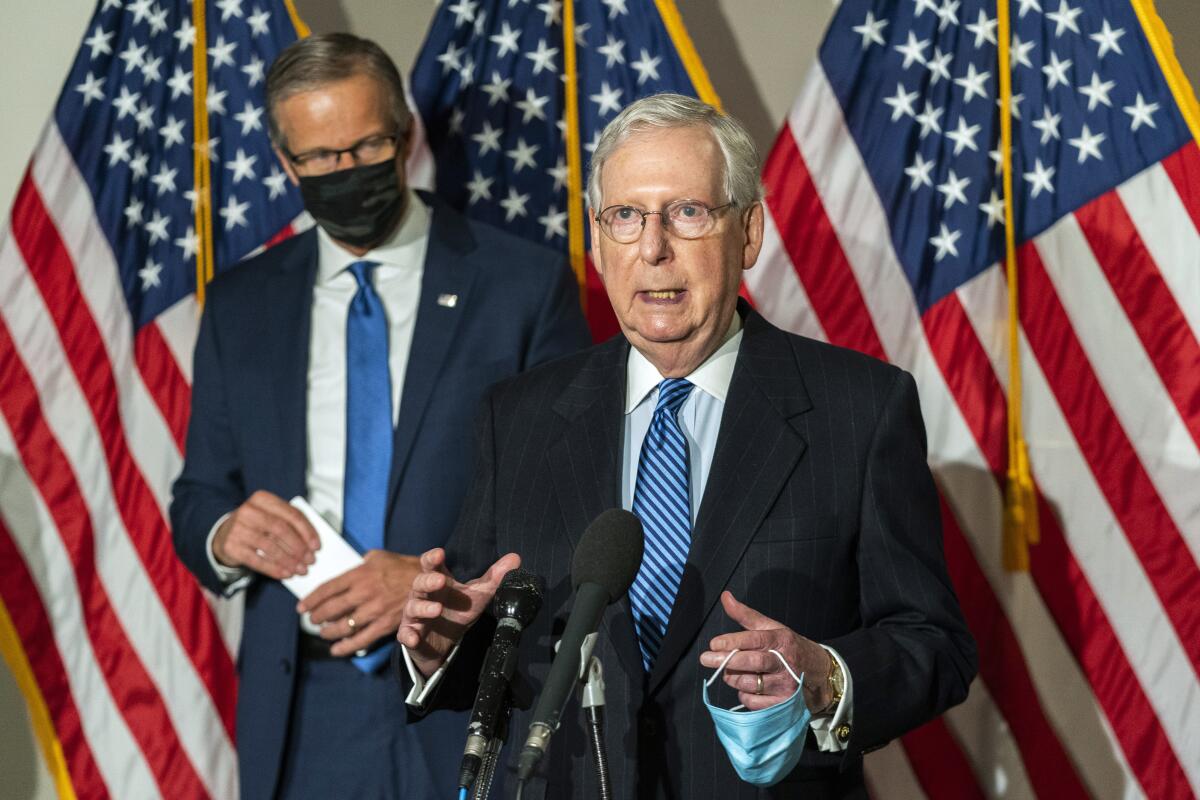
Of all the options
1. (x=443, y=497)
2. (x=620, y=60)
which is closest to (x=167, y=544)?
(x=443, y=497)

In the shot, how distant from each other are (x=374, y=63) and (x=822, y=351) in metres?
1.25

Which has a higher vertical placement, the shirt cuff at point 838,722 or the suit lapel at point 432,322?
the suit lapel at point 432,322

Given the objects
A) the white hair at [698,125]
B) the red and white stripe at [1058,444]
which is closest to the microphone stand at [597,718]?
the white hair at [698,125]

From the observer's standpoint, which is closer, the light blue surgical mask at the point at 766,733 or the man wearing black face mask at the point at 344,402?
the light blue surgical mask at the point at 766,733

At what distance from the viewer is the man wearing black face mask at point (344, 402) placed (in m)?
2.57

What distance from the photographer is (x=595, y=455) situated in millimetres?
1832

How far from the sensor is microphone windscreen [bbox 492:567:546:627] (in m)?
1.28

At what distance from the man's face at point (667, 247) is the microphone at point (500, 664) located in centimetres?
54

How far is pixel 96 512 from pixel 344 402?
94 centimetres

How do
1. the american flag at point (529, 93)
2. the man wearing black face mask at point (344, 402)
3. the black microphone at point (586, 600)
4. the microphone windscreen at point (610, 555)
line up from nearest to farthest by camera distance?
the black microphone at point (586, 600)
the microphone windscreen at point (610, 555)
the man wearing black face mask at point (344, 402)
the american flag at point (529, 93)

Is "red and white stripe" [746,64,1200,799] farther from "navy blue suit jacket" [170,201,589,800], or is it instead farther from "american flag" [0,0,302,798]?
"american flag" [0,0,302,798]

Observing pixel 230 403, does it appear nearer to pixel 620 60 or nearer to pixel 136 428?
pixel 136 428

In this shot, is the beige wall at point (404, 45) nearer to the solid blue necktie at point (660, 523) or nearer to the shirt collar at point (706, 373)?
the shirt collar at point (706, 373)

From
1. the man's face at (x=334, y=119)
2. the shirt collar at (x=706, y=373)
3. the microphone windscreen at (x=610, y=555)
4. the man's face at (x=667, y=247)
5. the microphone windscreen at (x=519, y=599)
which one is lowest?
the microphone windscreen at (x=519, y=599)
